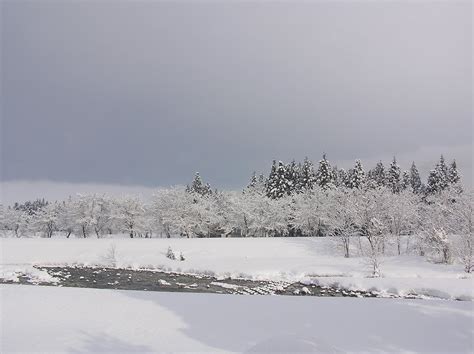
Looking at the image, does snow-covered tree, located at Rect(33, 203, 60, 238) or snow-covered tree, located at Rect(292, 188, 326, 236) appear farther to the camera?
snow-covered tree, located at Rect(33, 203, 60, 238)

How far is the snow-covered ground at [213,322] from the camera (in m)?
10.1

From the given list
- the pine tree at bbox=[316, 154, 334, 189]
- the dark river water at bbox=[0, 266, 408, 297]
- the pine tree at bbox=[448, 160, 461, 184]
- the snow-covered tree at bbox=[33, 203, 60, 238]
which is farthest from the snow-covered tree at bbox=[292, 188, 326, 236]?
the snow-covered tree at bbox=[33, 203, 60, 238]

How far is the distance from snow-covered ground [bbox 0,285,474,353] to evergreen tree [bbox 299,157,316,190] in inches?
1770

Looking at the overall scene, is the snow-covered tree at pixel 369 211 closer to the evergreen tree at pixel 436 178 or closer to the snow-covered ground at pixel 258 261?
the snow-covered ground at pixel 258 261

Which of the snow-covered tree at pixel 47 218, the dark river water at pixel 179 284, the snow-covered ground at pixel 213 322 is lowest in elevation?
the dark river water at pixel 179 284

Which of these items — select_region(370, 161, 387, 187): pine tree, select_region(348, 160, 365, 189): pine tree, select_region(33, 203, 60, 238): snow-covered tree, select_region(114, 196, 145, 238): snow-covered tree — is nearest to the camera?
select_region(348, 160, 365, 189): pine tree

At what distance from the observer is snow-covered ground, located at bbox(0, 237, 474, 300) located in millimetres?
Result: 21389

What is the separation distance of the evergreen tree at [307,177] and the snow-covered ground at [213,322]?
44954 millimetres

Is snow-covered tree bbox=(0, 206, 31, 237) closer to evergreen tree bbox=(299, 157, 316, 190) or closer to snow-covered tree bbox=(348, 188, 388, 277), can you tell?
evergreen tree bbox=(299, 157, 316, 190)

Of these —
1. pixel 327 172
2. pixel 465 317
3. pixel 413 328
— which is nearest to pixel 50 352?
pixel 413 328

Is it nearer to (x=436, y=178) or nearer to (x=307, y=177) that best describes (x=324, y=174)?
(x=307, y=177)

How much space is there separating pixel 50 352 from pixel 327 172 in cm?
5244

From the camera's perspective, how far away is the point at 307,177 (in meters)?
59.9

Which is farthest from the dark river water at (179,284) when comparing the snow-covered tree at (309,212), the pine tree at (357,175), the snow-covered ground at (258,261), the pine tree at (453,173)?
the pine tree at (453,173)
